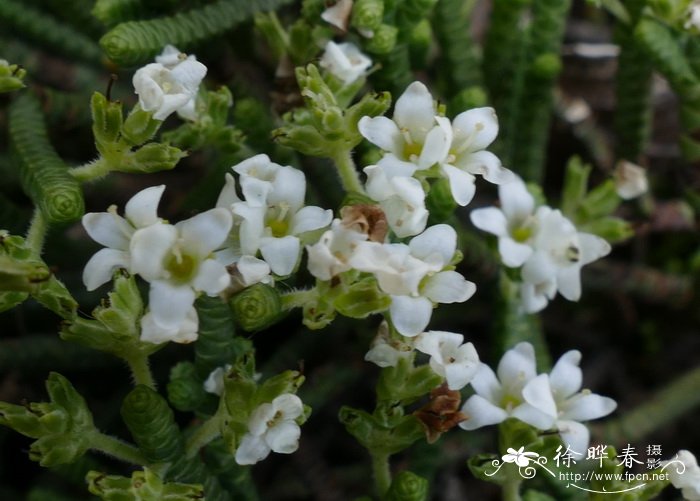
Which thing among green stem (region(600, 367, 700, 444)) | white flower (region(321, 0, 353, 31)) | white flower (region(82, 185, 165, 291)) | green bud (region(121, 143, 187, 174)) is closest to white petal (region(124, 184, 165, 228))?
white flower (region(82, 185, 165, 291))

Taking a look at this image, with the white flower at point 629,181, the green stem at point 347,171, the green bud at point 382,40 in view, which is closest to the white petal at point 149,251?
the green stem at point 347,171

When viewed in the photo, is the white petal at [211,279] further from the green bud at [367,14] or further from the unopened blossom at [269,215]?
the green bud at [367,14]

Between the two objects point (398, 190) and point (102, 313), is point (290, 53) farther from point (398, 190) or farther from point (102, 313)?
point (102, 313)

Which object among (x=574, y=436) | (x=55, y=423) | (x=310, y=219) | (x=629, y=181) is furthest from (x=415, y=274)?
(x=629, y=181)

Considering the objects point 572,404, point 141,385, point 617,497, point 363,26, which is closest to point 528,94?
point 363,26

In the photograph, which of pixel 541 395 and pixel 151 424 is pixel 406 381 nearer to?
pixel 541 395
